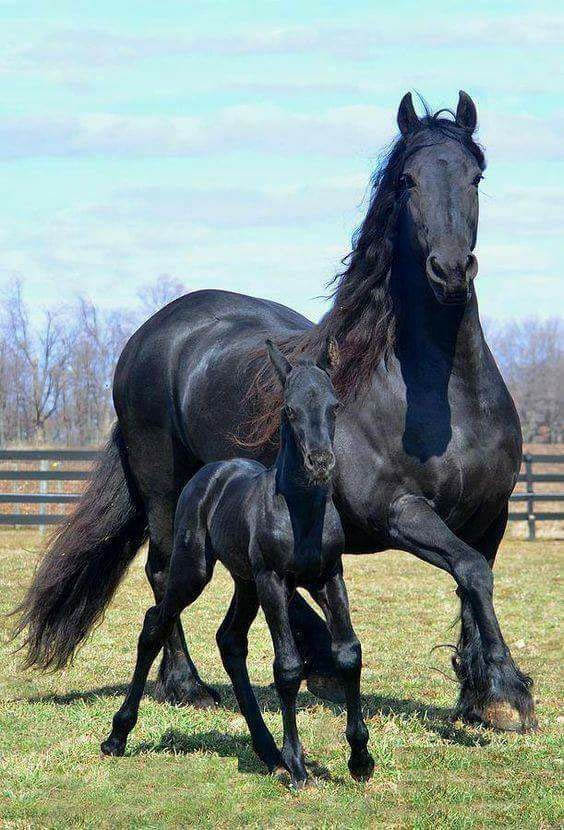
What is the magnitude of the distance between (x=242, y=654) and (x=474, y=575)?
3.70 ft

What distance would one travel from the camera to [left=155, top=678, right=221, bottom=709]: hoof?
21.7ft

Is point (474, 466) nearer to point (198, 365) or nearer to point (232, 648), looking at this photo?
point (232, 648)

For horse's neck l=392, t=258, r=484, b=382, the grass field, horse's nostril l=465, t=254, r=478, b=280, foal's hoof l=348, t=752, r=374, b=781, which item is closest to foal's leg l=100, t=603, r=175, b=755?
the grass field

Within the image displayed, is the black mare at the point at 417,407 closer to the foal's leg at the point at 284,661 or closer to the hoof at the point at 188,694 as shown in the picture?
the hoof at the point at 188,694

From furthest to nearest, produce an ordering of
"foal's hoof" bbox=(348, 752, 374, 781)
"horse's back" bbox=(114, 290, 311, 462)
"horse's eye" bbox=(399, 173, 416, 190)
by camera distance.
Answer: "horse's back" bbox=(114, 290, 311, 462) < "horse's eye" bbox=(399, 173, 416, 190) < "foal's hoof" bbox=(348, 752, 374, 781)

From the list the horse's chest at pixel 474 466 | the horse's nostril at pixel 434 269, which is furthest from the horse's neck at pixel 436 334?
the horse's nostril at pixel 434 269

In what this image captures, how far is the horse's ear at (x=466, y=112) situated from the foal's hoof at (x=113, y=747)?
3.45m

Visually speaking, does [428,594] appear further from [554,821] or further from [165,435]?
[554,821]

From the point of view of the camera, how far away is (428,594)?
39.0 ft

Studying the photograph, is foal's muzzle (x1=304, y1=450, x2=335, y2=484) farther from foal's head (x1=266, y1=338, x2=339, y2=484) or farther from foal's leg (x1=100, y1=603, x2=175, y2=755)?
foal's leg (x1=100, y1=603, x2=175, y2=755)

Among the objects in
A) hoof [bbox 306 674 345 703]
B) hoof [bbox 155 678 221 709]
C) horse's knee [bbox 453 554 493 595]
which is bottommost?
hoof [bbox 155 678 221 709]

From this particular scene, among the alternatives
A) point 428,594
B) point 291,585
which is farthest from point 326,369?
point 428,594

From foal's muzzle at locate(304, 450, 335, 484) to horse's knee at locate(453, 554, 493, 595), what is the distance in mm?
1198

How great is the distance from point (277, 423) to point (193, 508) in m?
0.83
